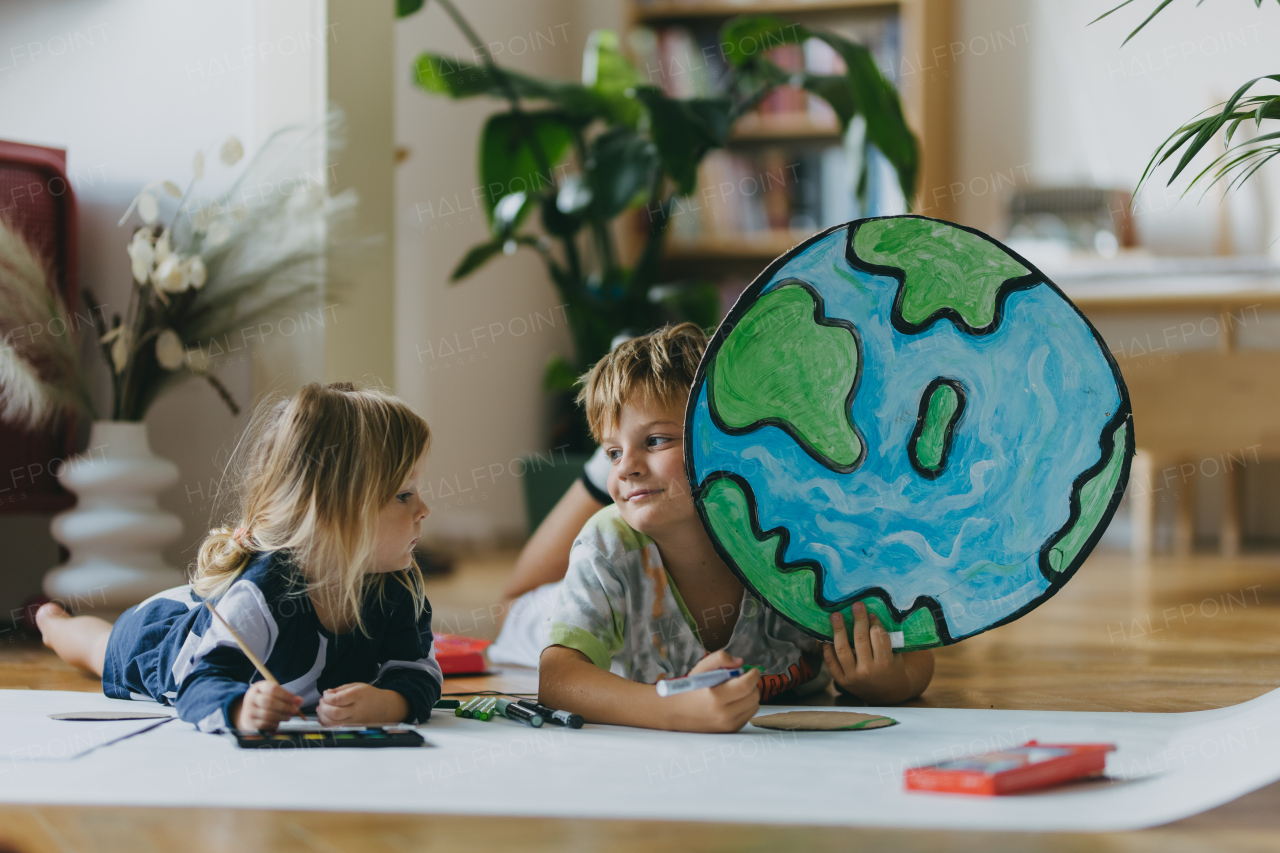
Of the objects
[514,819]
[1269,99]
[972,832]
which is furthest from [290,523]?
[1269,99]

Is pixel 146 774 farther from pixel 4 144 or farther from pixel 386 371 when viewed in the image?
pixel 4 144

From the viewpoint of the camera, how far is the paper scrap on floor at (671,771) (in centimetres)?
78

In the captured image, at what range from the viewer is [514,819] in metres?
0.77

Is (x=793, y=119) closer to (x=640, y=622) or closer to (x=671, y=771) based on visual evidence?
(x=640, y=622)

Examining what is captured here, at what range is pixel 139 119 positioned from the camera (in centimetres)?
198

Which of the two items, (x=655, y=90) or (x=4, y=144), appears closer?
(x=4, y=144)

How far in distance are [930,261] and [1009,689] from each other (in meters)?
0.53

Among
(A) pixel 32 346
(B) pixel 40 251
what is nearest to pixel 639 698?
(A) pixel 32 346

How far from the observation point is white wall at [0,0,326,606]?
6.33ft

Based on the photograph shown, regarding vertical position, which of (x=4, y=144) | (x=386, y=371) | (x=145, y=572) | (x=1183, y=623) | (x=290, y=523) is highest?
(x=4, y=144)

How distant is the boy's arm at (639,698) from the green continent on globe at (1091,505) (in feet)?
1.05

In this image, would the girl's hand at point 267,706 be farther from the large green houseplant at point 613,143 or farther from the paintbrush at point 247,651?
the large green houseplant at point 613,143

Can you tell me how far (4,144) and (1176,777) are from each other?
1807 mm

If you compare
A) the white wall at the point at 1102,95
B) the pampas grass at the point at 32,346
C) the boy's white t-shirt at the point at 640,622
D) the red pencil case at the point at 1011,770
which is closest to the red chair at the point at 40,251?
the pampas grass at the point at 32,346
